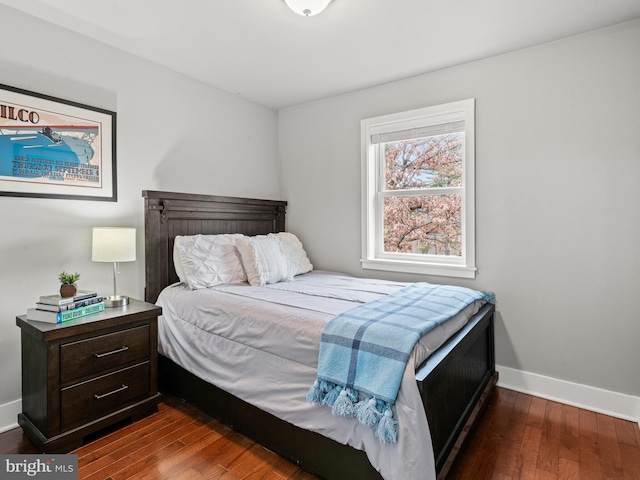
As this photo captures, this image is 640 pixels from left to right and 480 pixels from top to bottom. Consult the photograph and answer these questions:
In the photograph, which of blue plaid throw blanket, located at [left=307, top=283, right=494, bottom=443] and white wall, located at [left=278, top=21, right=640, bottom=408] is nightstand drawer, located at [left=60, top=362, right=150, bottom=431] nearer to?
blue plaid throw blanket, located at [left=307, top=283, right=494, bottom=443]

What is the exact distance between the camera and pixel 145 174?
2775 mm

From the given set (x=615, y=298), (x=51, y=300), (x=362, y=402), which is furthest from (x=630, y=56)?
(x=51, y=300)

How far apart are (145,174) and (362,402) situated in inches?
92.0

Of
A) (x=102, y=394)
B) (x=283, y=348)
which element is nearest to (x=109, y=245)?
(x=102, y=394)

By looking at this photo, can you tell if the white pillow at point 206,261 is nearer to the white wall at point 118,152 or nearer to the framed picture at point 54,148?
the white wall at point 118,152

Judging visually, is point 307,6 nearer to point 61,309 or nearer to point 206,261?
point 206,261

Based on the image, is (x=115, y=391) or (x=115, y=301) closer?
(x=115, y=391)

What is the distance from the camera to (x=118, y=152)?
2602mm

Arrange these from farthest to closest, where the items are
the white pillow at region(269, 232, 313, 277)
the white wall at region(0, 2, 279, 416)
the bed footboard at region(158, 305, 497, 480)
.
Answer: the white pillow at region(269, 232, 313, 277)
the white wall at region(0, 2, 279, 416)
the bed footboard at region(158, 305, 497, 480)

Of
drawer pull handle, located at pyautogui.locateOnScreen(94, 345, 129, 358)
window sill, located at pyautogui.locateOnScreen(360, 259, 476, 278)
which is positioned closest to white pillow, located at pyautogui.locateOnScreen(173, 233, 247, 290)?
drawer pull handle, located at pyautogui.locateOnScreen(94, 345, 129, 358)

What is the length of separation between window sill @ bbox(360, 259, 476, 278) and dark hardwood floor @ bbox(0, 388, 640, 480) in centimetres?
101

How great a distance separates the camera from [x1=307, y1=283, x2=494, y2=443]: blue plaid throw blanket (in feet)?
4.64

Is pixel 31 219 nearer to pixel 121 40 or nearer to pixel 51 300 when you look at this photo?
pixel 51 300

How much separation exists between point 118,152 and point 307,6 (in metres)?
1.67
